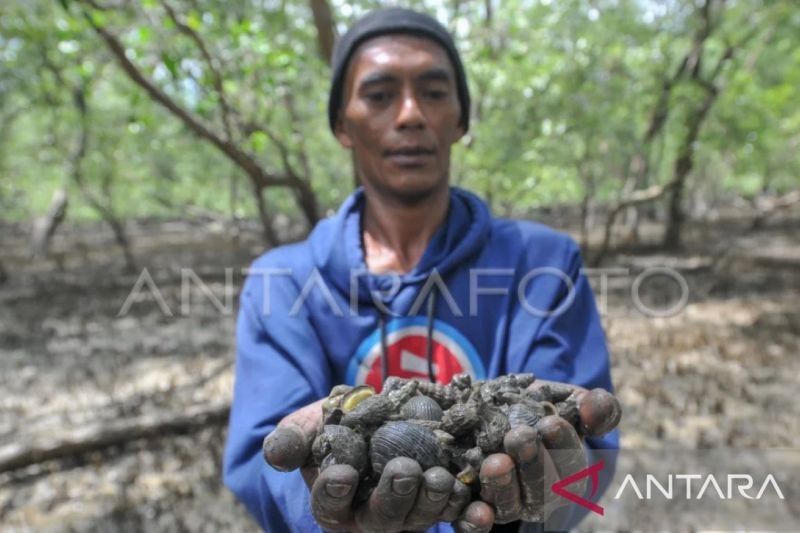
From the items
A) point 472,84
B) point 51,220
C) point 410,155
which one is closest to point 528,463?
point 410,155

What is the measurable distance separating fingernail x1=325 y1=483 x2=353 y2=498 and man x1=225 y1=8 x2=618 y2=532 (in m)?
0.52

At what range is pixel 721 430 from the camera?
191 inches

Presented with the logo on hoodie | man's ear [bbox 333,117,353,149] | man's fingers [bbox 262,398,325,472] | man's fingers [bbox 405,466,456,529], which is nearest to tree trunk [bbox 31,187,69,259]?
man's ear [bbox 333,117,353,149]

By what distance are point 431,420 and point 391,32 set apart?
3.75ft

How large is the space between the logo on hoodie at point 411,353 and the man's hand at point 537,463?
22.9 inches

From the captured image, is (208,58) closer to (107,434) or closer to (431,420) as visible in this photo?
(107,434)

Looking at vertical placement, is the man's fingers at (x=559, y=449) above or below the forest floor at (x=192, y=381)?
above

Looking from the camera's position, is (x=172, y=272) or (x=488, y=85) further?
(x=172, y=272)

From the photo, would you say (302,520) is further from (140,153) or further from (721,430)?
(140,153)

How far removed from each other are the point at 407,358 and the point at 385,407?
0.51 metres

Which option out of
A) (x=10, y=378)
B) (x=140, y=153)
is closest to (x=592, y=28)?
(x=140, y=153)

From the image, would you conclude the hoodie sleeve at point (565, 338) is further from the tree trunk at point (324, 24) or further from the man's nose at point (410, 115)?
the tree trunk at point (324, 24)

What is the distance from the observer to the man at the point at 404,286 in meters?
1.64

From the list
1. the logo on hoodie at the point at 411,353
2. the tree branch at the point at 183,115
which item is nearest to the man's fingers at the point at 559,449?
the logo on hoodie at the point at 411,353
